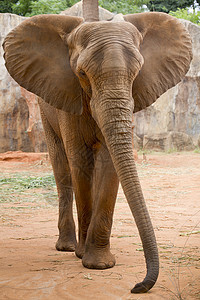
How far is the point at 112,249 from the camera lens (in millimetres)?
4203

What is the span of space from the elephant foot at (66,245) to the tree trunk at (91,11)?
2.09 meters

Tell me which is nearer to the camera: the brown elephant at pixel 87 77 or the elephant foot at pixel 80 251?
the brown elephant at pixel 87 77

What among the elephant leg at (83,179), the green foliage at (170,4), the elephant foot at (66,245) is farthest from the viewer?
the green foliage at (170,4)

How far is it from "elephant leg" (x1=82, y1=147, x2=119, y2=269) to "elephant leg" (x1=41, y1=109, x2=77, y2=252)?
0.75m

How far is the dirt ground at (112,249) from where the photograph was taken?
286 cm

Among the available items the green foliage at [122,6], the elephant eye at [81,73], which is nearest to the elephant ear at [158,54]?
the elephant eye at [81,73]

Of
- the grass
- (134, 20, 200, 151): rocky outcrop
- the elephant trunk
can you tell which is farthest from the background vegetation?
the elephant trunk

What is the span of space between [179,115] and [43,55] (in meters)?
13.7

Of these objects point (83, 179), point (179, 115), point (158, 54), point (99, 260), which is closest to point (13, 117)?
point (179, 115)

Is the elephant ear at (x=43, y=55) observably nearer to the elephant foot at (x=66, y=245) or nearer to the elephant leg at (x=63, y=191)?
the elephant leg at (x=63, y=191)

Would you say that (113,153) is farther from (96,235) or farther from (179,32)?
(179,32)

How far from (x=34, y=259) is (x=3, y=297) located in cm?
107

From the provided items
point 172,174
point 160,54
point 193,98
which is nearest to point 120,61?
point 160,54

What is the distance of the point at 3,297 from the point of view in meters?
2.74
